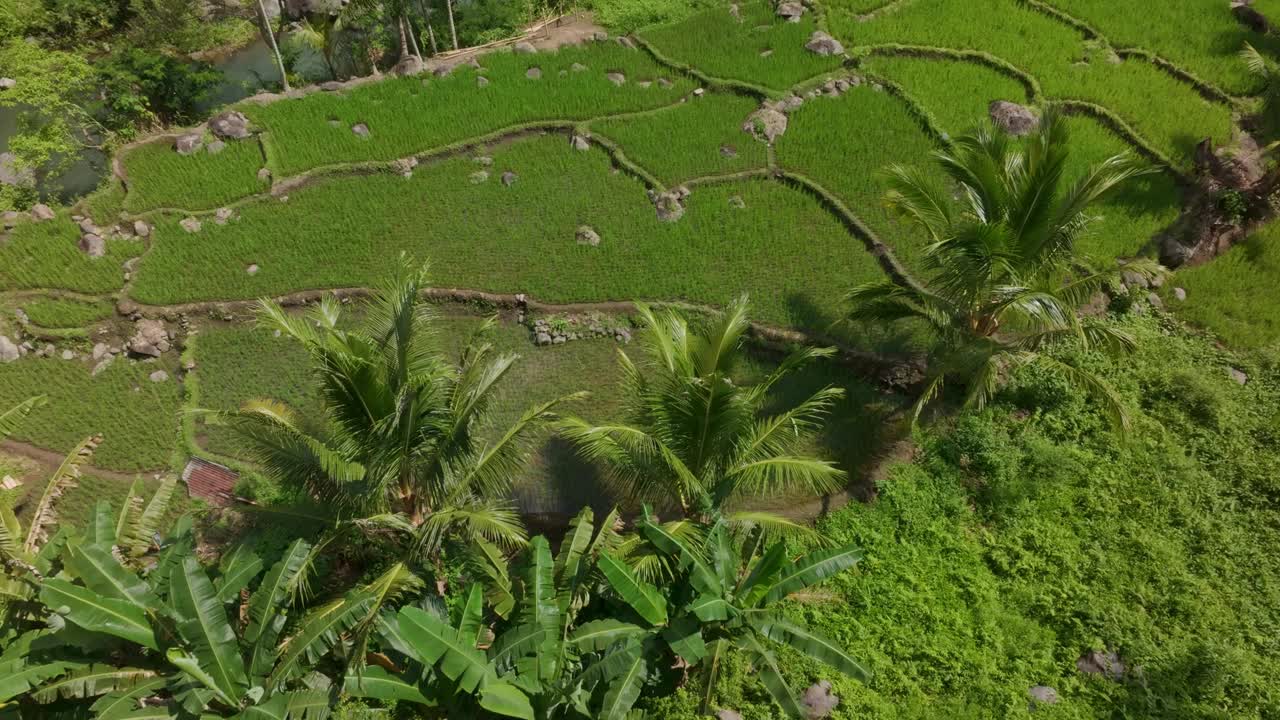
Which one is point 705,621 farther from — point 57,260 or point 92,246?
point 57,260

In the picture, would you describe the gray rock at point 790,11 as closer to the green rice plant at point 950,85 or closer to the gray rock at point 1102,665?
the green rice plant at point 950,85

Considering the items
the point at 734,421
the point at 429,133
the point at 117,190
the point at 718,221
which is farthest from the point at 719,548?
the point at 117,190

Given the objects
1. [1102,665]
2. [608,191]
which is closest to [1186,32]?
[608,191]

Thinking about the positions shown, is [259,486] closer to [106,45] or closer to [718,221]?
[718,221]

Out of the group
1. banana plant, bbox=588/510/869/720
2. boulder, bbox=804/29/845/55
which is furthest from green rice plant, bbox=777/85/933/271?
banana plant, bbox=588/510/869/720

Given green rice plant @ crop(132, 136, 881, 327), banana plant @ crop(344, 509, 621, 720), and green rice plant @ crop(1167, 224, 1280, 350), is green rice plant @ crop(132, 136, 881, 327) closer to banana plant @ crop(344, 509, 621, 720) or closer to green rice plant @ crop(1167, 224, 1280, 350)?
green rice plant @ crop(1167, 224, 1280, 350)

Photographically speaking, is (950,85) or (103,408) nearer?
(103,408)
